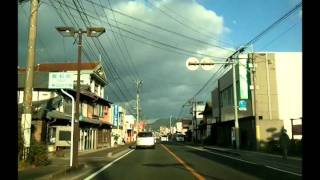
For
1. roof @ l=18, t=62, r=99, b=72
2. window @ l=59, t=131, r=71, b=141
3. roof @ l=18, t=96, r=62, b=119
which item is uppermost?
roof @ l=18, t=62, r=99, b=72

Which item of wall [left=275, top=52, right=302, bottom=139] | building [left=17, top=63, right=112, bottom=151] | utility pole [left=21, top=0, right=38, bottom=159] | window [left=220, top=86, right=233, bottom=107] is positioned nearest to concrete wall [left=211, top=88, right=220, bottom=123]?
window [left=220, top=86, right=233, bottom=107]

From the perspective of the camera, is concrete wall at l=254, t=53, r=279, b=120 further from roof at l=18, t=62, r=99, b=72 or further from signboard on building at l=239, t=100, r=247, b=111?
roof at l=18, t=62, r=99, b=72

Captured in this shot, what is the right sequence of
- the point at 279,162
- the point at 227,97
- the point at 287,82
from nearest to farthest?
the point at 279,162
the point at 287,82
the point at 227,97

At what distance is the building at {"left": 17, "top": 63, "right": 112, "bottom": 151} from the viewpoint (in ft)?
123

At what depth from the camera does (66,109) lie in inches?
1854

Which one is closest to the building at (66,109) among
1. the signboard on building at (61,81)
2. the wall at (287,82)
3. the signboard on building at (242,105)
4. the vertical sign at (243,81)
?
the signboard on building at (61,81)

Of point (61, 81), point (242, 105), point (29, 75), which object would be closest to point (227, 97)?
point (242, 105)

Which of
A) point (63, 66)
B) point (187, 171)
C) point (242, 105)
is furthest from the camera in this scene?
Answer: point (63, 66)

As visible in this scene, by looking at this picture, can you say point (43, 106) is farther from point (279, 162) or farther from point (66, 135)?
point (279, 162)

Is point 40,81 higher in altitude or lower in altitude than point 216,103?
higher

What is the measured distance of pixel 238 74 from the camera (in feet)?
173

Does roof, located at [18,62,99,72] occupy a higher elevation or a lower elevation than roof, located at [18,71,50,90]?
higher
